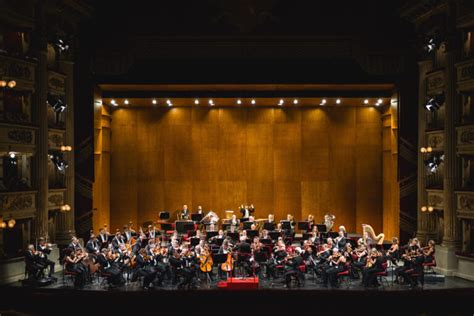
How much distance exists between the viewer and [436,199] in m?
17.7

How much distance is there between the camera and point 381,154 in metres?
23.5

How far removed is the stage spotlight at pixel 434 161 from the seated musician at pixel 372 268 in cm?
524

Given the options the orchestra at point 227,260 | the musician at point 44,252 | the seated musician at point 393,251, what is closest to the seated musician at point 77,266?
the orchestra at point 227,260

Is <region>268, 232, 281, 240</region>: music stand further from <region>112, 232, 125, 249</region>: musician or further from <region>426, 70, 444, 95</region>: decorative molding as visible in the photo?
<region>426, 70, 444, 95</region>: decorative molding

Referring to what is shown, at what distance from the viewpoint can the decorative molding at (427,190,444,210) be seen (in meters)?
17.4

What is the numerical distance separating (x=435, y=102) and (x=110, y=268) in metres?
12.8

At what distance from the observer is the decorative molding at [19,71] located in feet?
50.6

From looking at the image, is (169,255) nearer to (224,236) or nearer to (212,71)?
(224,236)

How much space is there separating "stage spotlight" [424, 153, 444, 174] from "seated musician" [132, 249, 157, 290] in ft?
36.2

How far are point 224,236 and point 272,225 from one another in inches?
104

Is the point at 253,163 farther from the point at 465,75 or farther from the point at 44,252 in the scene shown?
the point at 44,252

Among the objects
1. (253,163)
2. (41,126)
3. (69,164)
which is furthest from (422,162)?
(41,126)

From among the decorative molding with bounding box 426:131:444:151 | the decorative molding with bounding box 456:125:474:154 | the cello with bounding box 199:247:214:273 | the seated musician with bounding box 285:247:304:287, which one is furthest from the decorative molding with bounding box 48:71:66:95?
the decorative molding with bounding box 456:125:474:154

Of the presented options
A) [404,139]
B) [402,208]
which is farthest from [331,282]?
[404,139]
